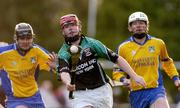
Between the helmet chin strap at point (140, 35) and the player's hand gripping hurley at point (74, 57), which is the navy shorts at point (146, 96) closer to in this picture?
the helmet chin strap at point (140, 35)

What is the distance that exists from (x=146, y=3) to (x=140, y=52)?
30.1 metres

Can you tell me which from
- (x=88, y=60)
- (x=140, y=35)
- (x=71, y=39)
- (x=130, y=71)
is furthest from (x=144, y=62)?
(x=71, y=39)

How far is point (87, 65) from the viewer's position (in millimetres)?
16219

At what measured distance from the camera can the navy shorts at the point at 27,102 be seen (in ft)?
58.2

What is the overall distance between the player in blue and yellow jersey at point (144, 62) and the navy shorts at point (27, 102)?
151 centimetres

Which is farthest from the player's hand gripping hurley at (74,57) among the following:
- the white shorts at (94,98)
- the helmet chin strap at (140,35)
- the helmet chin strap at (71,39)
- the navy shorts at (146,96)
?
the helmet chin strap at (140,35)

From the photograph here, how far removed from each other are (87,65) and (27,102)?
81.1 inches

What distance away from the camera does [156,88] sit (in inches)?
693

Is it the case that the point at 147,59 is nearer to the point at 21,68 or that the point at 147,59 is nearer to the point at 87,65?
the point at 87,65

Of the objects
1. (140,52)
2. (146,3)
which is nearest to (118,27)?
(146,3)

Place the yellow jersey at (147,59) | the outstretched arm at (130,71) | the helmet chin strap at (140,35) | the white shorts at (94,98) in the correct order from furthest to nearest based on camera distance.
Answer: the helmet chin strap at (140,35) → the yellow jersey at (147,59) → the white shorts at (94,98) → the outstretched arm at (130,71)

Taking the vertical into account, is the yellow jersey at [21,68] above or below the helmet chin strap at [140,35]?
below

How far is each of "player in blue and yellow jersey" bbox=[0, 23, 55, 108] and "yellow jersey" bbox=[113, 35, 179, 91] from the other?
1.40 meters

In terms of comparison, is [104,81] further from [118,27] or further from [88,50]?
[118,27]
